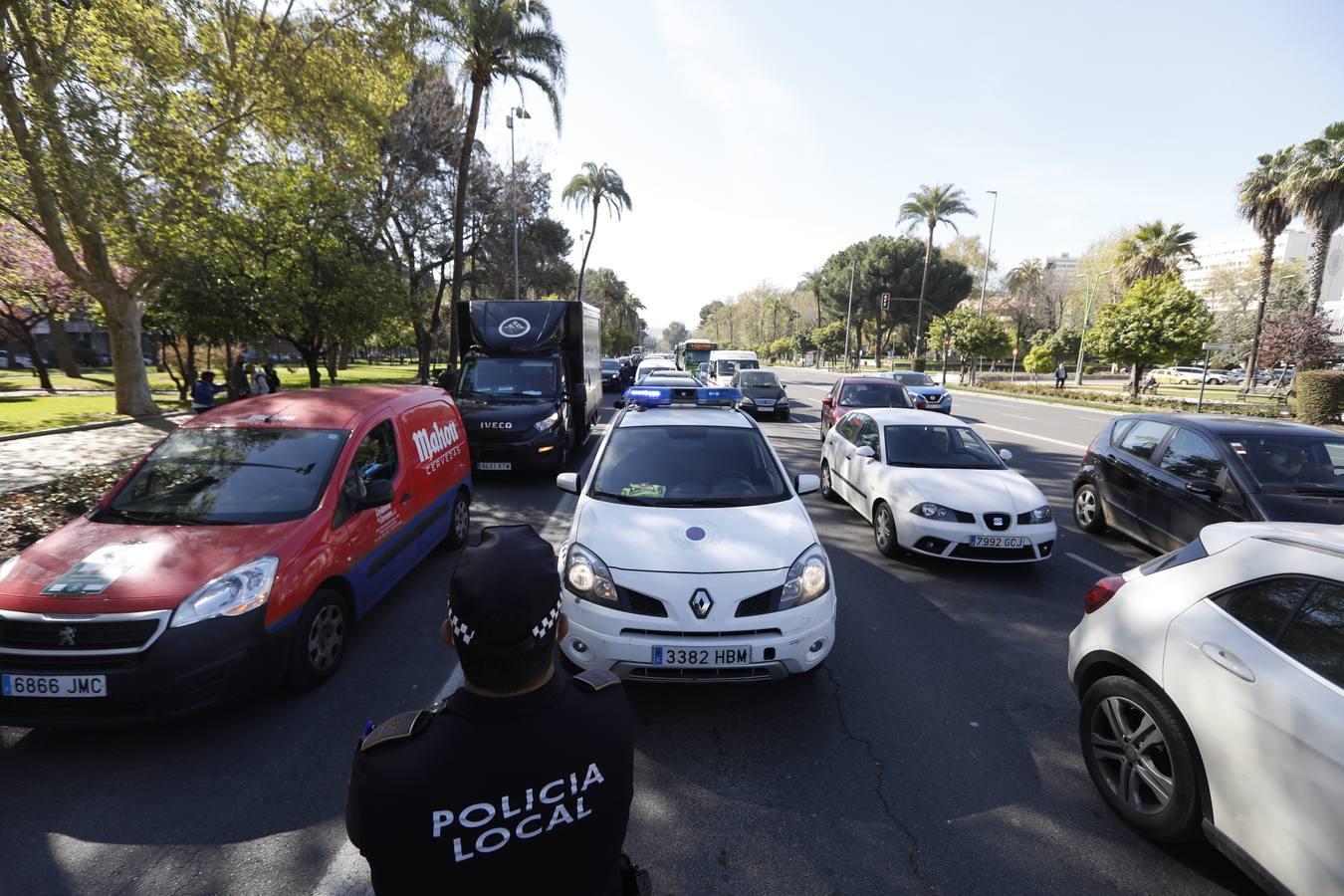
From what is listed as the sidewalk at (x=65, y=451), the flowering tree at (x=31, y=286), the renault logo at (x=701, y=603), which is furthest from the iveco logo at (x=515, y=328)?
the flowering tree at (x=31, y=286)

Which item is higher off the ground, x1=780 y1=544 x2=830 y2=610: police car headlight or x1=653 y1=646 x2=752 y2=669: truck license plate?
x1=780 y1=544 x2=830 y2=610: police car headlight

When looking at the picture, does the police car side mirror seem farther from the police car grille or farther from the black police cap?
the black police cap

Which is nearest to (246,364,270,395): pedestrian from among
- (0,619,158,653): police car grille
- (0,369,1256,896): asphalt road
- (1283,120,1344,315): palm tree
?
(0,619,158,653): police car grille

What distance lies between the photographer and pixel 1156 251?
3641 centimetres

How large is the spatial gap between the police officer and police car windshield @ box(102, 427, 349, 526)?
3431 millimetres

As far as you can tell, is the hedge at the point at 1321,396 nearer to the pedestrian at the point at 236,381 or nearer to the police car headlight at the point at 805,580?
the police car headlight at the point at 805,580

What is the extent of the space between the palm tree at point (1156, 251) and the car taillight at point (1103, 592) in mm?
42003

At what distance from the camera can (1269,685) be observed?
7.42 ft

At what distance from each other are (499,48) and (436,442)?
53.3 feet

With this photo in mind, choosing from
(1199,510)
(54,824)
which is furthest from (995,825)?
(1199,510)

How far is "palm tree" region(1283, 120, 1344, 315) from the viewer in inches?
982

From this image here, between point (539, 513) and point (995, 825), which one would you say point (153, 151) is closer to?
point (539, 513)

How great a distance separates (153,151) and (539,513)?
319 inches

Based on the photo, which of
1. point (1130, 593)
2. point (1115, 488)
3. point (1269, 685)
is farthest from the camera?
point (1115, 488)
